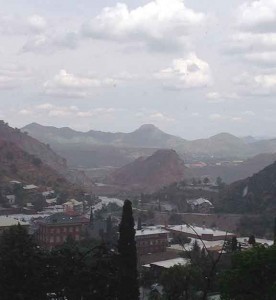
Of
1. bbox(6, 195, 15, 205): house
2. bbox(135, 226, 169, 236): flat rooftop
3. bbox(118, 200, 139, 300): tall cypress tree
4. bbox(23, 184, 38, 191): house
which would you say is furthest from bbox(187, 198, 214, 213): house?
bbox(118, 200, 139, 300): tall cypress tree

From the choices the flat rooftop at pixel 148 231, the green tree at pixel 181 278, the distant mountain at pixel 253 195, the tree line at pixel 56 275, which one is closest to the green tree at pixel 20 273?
the tree line at pixel 56 275

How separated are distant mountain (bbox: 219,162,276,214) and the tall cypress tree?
68378 millimetres

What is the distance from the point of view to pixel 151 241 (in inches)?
2849

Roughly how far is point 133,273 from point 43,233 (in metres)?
47.8

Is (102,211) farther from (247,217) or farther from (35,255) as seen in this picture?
(35,255)

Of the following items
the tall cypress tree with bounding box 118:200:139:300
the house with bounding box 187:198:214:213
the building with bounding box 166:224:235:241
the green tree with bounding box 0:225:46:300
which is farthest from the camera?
the house with bounding box 187:198:214:213

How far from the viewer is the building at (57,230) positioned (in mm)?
70812

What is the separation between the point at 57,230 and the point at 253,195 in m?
45.6

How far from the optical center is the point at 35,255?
922 inches

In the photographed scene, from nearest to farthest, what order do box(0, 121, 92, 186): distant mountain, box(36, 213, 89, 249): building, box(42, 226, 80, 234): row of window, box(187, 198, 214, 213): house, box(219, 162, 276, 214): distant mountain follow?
box(36, 213, 89, 249): building → box(42, 226, 80, 234): row of window → box(219, 162, 276, 214): distant mountain → box(187, 198, 214, 213): house → box(0, 121, 92, 186): distant mountain

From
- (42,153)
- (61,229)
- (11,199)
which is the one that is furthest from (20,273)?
(42,153)

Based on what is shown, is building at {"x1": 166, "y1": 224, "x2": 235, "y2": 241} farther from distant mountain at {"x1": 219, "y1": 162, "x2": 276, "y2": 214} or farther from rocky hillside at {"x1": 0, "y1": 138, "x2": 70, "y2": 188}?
rocky hillside at {"x1": 0, "y1": 138, "x2": 70, "y2": 188}

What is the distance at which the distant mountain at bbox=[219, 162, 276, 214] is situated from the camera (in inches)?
3886

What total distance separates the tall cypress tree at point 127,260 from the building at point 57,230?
4348 centimetres
